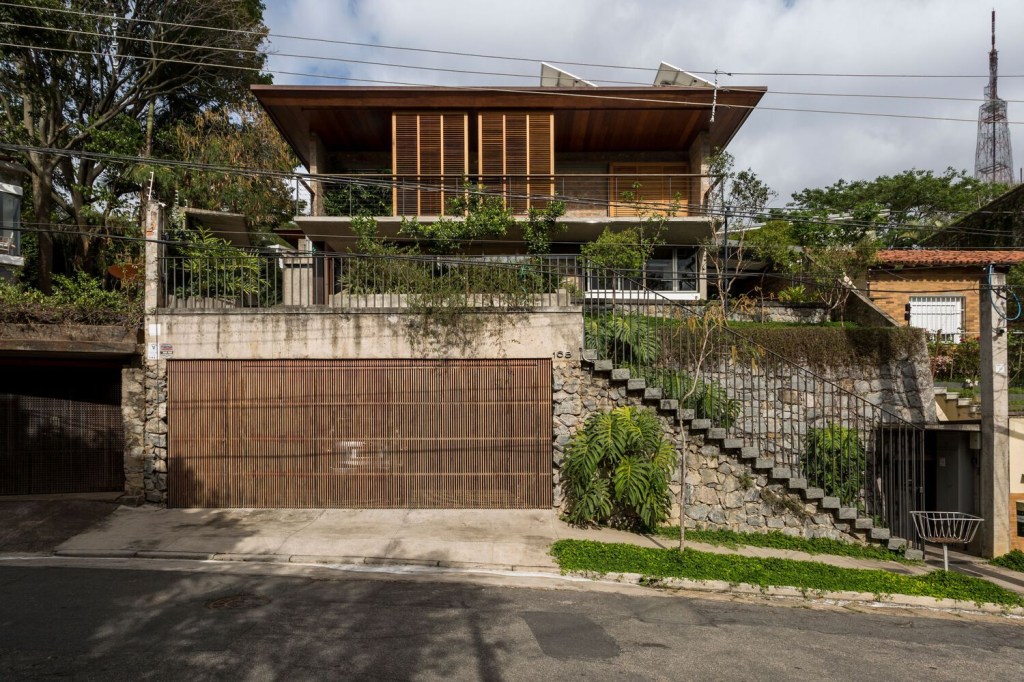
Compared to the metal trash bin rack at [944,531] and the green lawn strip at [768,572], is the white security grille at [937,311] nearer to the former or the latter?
the metal trash bin rack at [944,531]

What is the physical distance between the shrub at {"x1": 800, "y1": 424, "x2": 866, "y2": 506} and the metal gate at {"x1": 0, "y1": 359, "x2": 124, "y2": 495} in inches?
492

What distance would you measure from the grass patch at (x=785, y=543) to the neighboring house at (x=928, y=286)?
34.2 ft

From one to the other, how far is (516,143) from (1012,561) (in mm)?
13309

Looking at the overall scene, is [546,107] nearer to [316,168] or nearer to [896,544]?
[316,168]

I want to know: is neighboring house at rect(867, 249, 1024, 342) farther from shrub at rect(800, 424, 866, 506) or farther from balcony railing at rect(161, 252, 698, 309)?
balcony railing at rect(161, 252, 698, 309)

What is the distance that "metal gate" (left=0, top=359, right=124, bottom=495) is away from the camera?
12219 millimetres

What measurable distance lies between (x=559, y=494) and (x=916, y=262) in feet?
46.1

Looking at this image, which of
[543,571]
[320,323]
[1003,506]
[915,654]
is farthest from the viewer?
[320,323]

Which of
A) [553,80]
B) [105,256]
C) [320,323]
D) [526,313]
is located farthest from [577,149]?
[105,256]

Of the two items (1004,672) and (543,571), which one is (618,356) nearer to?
(543,571)

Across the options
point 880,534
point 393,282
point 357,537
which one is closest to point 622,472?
point 357,537

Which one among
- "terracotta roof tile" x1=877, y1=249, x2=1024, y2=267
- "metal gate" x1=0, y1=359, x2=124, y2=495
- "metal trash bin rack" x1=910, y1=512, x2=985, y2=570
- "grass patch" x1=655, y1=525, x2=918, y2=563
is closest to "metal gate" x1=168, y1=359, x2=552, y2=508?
"metal gate" x1=0, y1=359, x2=124, y2=495

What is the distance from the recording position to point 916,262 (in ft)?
62.1

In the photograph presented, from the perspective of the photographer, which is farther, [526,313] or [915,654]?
[526,313]
